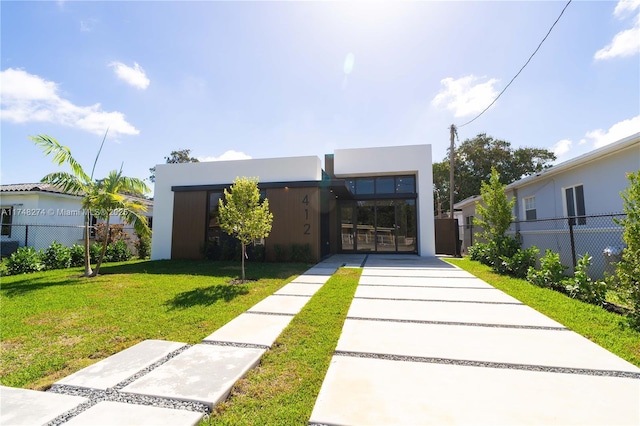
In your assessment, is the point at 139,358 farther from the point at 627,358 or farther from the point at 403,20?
the point at 403,20

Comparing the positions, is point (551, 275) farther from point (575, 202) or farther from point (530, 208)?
point (530, 208)

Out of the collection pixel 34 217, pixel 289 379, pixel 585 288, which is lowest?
pixel 289 379

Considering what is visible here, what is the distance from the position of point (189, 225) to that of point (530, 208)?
48.6 feet

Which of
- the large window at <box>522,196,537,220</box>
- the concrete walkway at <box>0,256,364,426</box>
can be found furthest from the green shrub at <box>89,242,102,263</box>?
the large window at <box>522,196,537,220</box>

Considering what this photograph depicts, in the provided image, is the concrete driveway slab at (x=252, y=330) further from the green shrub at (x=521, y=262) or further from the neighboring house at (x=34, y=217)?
the neighboring house at (x=34, y=217)

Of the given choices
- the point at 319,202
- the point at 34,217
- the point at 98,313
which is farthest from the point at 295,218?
the point at 34,217

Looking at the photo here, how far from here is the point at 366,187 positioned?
45.6ft

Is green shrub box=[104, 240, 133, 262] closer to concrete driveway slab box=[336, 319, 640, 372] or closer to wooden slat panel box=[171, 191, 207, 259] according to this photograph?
wooden slat panel box=[171, 191, 207, 259]

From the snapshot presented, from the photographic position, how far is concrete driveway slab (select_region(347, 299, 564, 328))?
3.88 m

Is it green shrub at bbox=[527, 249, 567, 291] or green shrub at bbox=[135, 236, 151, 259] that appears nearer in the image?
green shrub at bbox=[527, 249, 567, 291]

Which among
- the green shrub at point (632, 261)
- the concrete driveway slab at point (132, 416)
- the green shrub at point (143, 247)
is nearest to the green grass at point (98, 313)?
the concrete driveway slab at point (132, 416)

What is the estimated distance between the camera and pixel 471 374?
2.41m

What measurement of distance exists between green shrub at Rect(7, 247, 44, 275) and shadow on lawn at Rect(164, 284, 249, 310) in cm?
717

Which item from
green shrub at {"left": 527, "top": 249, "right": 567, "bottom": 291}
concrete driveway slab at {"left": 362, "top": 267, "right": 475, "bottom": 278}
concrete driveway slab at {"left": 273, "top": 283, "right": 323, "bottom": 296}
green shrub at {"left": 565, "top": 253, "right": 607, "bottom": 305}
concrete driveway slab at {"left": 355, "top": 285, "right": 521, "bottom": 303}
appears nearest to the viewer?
green shrub at {"left": 565, "top": 253, "right": 607, "bottom": 305}
